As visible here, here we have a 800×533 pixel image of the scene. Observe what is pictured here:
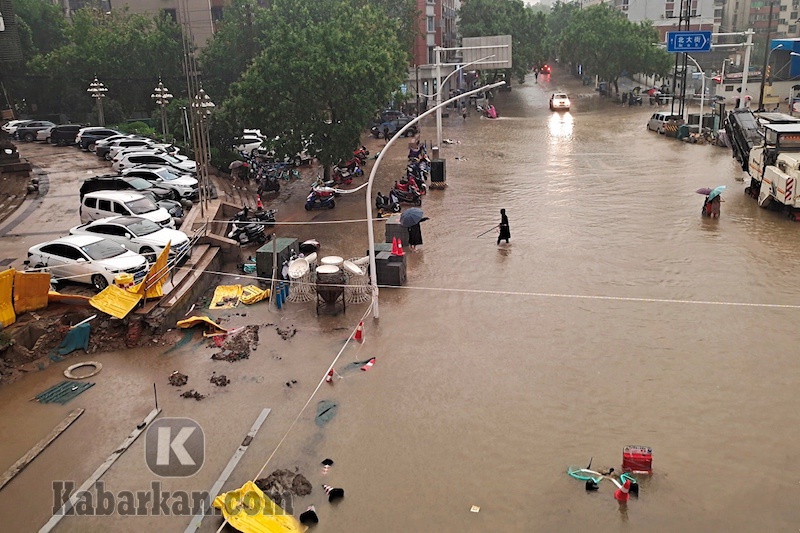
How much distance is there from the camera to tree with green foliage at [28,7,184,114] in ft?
167

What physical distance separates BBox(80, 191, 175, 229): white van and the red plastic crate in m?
16.8

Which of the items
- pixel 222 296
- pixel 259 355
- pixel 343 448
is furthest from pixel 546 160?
pixel 343 448

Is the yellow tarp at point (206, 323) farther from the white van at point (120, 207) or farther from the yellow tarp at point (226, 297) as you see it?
the white van at point (120, 207)

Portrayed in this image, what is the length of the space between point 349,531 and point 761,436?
6.90 m

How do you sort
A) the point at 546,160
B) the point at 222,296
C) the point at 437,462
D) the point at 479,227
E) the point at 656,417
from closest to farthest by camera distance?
the point at 437,462, the point at 656,417, the point at 222,296, the point at 479,227, the point at 546,160

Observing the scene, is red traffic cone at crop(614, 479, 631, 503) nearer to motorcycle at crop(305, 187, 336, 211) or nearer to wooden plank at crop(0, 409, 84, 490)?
wooden plank at crop(0, 409, 84, 490)

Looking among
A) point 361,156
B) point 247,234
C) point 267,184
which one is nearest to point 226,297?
point 247,234

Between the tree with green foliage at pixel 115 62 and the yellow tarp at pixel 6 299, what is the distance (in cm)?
3932

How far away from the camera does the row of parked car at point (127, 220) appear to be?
1817cm

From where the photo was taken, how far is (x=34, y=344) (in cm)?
1597

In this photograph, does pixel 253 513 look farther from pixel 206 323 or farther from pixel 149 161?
pixel 149 161

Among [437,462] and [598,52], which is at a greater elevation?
[598,52]

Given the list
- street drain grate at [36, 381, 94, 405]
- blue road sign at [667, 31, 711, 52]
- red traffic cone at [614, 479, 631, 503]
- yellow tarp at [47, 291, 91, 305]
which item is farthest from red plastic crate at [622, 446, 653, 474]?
blue road sign at [667, 31, 711, 52]

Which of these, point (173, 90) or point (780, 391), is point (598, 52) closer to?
point (173, 90)
